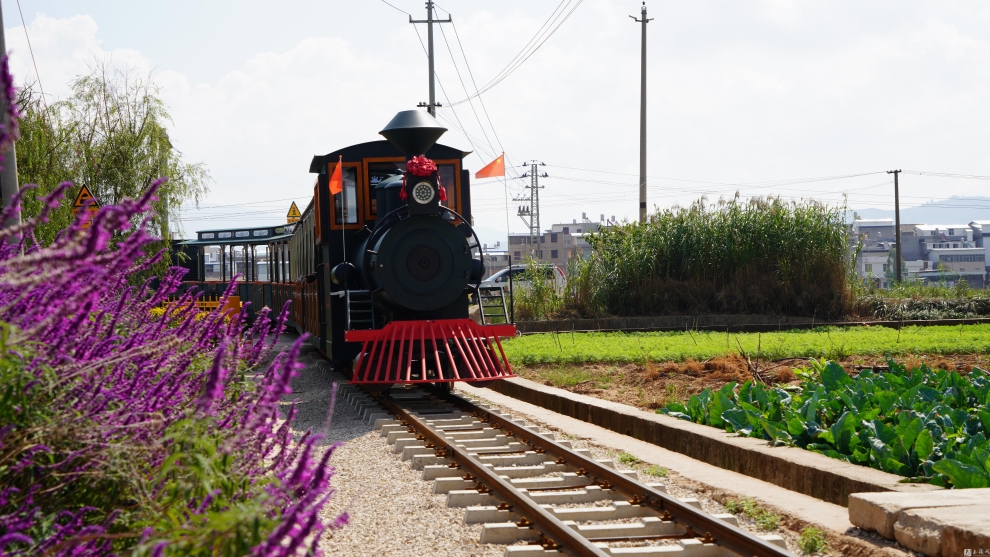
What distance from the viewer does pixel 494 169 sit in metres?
15.6

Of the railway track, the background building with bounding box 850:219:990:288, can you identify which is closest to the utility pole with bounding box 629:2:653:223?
the railway track

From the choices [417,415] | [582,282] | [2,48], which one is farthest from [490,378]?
[582,282]

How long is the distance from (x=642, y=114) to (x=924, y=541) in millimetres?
26296

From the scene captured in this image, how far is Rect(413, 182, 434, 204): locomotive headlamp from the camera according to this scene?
10.8m

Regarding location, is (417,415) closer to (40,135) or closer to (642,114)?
(40,135)

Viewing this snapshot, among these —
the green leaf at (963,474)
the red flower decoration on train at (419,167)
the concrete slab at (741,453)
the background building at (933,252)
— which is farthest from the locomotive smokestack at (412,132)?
the background building at (933,252)

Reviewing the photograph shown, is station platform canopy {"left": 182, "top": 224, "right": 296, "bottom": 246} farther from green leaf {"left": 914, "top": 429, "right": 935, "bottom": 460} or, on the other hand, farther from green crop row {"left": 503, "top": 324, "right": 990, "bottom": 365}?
green leaf {"left": 914, "top": 429, "right": 935, "bottom": 460}

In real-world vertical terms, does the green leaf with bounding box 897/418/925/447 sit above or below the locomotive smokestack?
below

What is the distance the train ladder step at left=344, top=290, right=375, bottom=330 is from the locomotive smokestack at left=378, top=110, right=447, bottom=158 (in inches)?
67.7

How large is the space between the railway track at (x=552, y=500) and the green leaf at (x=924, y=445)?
1470mm

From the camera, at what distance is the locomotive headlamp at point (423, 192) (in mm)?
10805

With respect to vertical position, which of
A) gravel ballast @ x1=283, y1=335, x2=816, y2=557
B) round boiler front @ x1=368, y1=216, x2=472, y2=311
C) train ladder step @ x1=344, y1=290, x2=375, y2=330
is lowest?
gravel ballast @ x1=283, y1=335, x2=816, y2=557

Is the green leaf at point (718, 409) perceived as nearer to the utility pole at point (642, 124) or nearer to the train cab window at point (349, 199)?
the train cab window at point (349, 199)

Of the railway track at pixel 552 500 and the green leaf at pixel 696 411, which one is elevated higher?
the green leaf at pixel 696 411
